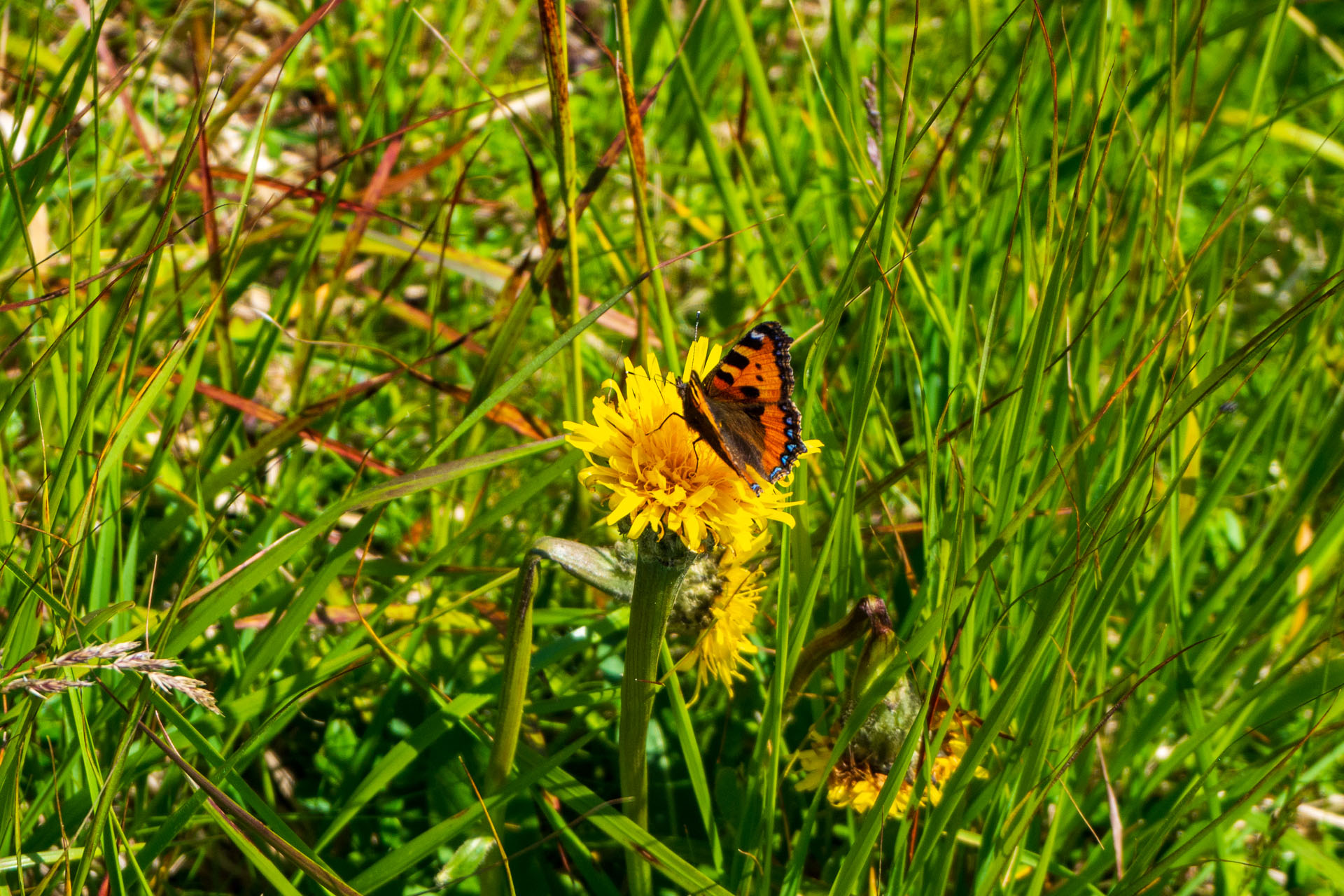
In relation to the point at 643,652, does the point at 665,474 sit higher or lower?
higher

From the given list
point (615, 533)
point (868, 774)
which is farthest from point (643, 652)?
point (868, 774)

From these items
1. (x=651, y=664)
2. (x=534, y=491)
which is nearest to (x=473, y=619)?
(x=534, y=491)

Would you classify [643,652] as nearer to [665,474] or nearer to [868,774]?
[665,474]

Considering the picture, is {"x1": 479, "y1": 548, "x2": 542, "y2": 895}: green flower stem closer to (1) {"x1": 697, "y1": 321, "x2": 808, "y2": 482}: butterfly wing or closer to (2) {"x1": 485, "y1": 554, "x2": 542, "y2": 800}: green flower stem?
(2) {"x1": 485, "y1": 554, "x2": 542, "y2": 800}: green flower stem

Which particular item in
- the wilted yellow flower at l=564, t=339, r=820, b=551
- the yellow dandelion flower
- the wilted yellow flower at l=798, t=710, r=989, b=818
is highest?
the wilted yellow flower at l=564, t=339, r=820, b=551

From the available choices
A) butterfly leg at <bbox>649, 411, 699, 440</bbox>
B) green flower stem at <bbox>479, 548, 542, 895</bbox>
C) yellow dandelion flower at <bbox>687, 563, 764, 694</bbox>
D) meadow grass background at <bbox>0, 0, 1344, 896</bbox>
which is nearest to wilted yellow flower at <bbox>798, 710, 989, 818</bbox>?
meadow grass background at <bbox>0, 0, 1344, 896</bbox>

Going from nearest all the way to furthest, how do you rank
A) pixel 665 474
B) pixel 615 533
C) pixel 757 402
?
pixel 665 474, pixel 757 402, pixel 615 533

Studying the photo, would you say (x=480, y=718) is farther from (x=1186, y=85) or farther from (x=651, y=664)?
(x=1186, y=85)
